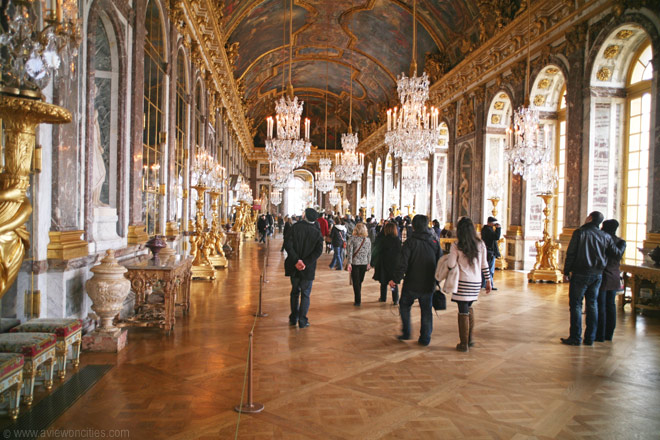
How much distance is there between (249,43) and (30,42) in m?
19.0

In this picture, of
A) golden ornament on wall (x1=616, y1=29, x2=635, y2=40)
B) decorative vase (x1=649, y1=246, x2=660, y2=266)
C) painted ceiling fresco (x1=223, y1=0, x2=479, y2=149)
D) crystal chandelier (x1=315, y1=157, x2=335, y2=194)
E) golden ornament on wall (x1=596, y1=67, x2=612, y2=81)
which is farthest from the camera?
crystal chandelier (x1=315, y1=157, x2=335, y2=194)

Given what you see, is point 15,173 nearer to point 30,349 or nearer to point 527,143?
point 30,349

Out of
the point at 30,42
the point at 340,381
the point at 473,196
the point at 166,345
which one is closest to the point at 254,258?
the point at 473,196

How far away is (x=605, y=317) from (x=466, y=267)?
7.12 feet

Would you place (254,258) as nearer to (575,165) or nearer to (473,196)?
(473,196)

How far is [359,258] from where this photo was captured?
7.92m

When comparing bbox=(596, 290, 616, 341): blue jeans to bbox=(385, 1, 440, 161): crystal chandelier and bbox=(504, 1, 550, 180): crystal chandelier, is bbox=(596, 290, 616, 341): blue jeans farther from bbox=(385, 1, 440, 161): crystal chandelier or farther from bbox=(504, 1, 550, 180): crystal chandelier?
bbox=(385, 1, 440, 161): crystal chandelier

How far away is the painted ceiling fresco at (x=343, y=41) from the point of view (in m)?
17.0

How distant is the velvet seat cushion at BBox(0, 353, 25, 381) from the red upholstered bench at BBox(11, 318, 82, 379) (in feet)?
2.26

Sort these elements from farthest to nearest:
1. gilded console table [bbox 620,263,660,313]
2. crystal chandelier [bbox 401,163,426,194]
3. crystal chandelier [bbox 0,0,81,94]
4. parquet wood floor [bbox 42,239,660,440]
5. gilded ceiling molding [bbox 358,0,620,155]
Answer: crystal chandelier [bbox 401,163,426,194]
gilded ceiling molding [bbox 358,0,620,155]
gilded console table [bbox 620,263,660,313]
parquet wood floor [bbox 42,239,660,440]
crystal chandelier [bbox 0,0,81,94]

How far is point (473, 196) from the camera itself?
15562 millimetres

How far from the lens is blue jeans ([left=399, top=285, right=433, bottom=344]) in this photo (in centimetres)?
540

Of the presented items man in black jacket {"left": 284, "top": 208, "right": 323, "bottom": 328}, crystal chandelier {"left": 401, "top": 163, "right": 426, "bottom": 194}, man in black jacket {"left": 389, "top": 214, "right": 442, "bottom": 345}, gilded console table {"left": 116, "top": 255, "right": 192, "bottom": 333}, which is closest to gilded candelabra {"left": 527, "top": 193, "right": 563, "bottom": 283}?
crystal chandelier {"left": 401, "top": 163, "right": 426, "bottom": 194}

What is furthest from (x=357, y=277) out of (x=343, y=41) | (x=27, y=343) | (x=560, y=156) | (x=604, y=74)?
(x=343, y=41)
